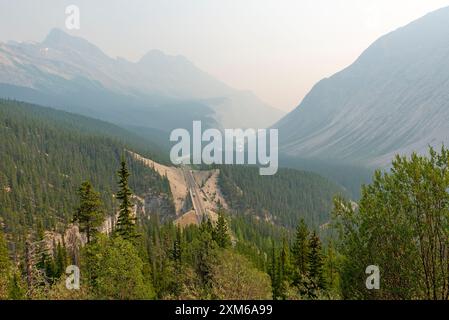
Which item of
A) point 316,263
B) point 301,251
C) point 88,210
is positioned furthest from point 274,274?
point 88,210

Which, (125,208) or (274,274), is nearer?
(125,208)

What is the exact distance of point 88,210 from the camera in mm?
44938

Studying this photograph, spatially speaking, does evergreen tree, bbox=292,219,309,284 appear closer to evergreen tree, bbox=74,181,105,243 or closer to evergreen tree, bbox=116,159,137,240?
evergreen tree, bbox=116,159,137,240

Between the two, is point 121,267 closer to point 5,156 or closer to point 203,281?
point 203,281

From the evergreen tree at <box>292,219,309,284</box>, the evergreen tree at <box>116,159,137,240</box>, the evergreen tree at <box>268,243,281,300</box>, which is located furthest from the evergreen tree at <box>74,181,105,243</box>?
the evergreen tree at <box>268,243,281,300</box>

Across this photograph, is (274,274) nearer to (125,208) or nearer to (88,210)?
(125,208)

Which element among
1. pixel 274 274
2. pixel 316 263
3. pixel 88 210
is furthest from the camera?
pixel 274 274

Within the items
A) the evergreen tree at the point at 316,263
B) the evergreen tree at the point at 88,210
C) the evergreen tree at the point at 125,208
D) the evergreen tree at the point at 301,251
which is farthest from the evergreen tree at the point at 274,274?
the evergreen tree at the point at 88,210

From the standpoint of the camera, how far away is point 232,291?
33.1 meters

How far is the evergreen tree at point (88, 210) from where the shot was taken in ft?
146

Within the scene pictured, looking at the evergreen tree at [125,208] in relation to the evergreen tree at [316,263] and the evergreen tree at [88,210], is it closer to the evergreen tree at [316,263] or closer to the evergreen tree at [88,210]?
the evergreen tree at [88,210]

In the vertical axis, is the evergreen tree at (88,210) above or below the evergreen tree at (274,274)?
above

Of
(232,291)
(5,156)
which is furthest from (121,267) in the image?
(5,156)
